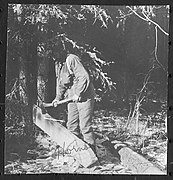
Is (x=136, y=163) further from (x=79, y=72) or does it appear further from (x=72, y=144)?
(x=79, y=72)

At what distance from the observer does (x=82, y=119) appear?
708 mm

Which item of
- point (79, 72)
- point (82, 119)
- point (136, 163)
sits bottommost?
point (136, 163)

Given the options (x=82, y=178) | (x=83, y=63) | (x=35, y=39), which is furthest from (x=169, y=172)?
(x=35, y=39)

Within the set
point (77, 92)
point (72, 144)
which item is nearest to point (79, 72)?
point (77, 92)

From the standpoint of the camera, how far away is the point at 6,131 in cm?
70

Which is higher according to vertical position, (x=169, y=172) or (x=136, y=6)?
(x=136, y=6)

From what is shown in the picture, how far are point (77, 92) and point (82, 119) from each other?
0.07 metres

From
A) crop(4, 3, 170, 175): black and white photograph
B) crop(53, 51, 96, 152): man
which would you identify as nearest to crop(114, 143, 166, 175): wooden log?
crop(4, 3, 170, 175): black and white photograph

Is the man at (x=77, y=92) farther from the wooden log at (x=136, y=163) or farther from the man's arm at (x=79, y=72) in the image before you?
the wooden log at (x=136, y=163)

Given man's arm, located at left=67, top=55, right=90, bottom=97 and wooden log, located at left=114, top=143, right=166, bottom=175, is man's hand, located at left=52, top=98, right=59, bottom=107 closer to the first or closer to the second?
man's arm, located at left=67, top=55, right=90, bottom=97

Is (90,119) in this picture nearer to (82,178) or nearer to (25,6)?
(82,178)

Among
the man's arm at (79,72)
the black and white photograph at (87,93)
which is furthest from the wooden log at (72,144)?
the man's arm at (79,72)

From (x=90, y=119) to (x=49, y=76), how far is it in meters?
0.16

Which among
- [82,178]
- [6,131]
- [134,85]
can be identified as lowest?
[82,178]
